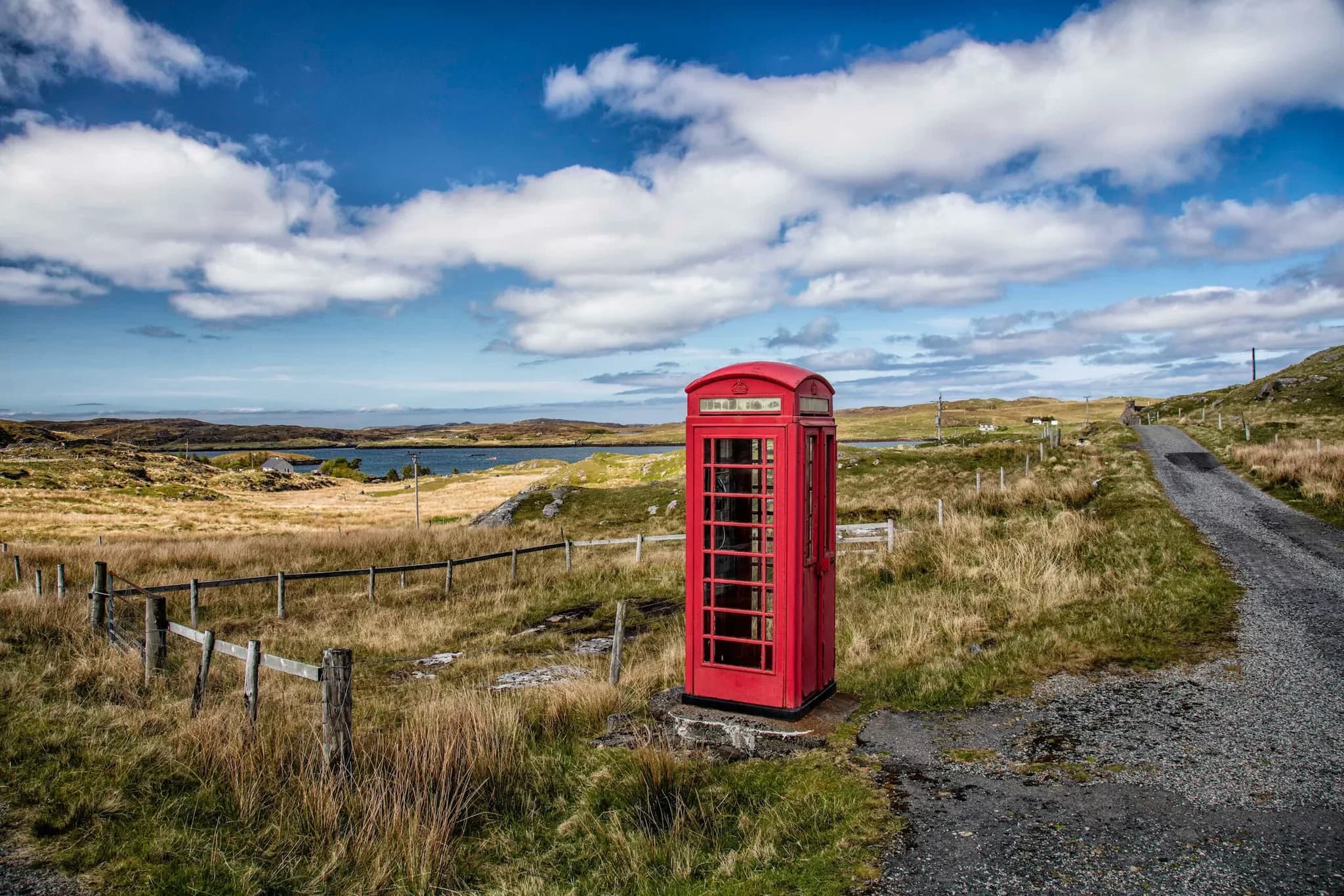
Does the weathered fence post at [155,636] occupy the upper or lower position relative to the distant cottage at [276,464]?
upper

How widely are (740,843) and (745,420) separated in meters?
3.02

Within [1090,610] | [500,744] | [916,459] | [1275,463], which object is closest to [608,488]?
[916,459]

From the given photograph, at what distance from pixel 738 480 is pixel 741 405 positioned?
740 millimetres

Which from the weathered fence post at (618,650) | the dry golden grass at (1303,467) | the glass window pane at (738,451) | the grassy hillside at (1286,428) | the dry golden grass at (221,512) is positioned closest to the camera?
the glass window pane at (738,451)

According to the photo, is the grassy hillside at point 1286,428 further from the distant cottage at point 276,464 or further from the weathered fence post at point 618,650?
the distant cottage at point 276,464

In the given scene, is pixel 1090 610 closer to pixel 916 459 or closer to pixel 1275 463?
A: pixel 1275 463

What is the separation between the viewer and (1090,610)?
973 cm

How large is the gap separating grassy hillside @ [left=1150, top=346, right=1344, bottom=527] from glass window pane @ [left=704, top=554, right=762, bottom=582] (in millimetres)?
15063

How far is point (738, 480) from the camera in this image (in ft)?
22.3

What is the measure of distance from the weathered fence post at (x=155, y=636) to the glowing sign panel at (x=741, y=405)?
6397 millimetres

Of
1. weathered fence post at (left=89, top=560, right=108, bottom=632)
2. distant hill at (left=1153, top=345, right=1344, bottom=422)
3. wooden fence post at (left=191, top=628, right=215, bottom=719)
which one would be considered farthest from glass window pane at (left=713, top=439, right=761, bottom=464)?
distant hill at (left=1153, top=345, right=1344, bottom=422)

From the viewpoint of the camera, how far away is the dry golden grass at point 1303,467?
734 inches

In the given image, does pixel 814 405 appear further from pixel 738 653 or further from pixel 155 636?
pixel 155 636

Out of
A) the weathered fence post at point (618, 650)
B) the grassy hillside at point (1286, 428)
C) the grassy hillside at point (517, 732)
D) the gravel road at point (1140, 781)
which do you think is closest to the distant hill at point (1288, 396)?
the grassy hillside at point (1286, 428)
